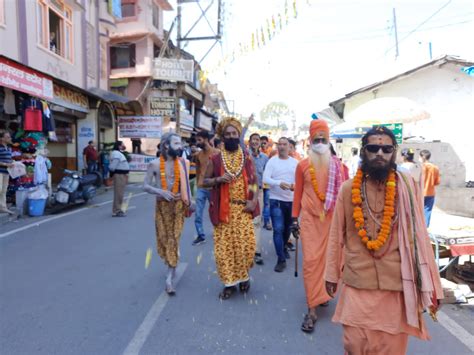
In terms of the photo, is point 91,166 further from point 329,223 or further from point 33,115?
point 329,223

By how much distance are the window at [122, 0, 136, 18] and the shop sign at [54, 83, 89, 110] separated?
8574mm

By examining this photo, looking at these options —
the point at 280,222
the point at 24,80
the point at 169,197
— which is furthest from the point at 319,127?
the point at 24,80

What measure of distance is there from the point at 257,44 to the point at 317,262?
7550 mm

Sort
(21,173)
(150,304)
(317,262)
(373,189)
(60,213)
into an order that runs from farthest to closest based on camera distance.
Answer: (60,213) → (21,173) → (150,304) → (317,262) → (373,189)

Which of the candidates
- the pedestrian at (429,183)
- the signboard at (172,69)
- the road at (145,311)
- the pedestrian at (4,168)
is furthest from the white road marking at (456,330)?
the signboard at (172,69)

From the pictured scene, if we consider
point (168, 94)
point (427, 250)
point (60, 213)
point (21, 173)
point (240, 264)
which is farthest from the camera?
point (168, 94)

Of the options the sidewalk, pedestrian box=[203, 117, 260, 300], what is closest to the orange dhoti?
pedestrian box=[203, 117, 260, 300]

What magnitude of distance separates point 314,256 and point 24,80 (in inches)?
353

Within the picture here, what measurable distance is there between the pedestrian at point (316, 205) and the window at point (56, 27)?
421 inches

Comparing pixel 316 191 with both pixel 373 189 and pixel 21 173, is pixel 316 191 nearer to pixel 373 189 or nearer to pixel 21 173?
pixel 373 189

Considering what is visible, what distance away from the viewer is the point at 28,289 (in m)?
4.55

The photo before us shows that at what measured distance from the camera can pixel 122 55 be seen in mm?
22500

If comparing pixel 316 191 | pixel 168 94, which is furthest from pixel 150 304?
pixel 168 94

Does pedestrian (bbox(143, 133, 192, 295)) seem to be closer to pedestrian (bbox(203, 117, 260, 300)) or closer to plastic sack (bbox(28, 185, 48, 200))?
pedestrian (bbox(203, 117, 260, 300))
